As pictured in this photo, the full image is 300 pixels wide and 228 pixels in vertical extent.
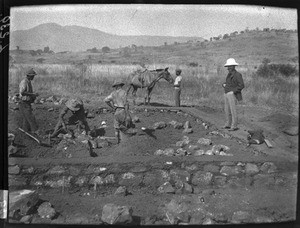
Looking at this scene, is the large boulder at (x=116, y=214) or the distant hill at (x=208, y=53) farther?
the distant hill at (x=208, y=53)

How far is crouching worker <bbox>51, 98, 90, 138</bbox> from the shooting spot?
6141 millimetres

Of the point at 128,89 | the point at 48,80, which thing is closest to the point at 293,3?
the point at 128,89

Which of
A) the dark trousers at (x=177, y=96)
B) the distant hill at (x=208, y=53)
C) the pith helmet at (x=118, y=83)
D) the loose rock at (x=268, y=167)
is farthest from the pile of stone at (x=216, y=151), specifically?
the pith helmet at (x=118, y=83)

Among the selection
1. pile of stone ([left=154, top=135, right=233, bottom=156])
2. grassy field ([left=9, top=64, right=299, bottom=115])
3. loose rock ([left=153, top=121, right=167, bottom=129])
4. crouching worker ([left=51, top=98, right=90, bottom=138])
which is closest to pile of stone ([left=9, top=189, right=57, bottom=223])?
crouching worker ([left=51, top=98, right=90, bottom=138])

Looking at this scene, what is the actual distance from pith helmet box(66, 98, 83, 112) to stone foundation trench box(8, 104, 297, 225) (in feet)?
2.23

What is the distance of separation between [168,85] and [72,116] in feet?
4.58

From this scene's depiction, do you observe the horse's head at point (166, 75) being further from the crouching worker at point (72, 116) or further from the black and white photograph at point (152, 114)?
the crouching worker at point (72, 116)

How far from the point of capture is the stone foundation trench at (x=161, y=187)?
5988 millimetres

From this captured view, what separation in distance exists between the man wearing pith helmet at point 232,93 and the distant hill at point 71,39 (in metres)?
0.62

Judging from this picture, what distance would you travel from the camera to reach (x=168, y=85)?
6227 mm

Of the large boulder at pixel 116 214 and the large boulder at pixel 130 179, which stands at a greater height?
the large boulder at pixel 130 179

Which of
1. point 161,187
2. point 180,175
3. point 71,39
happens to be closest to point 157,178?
point 161,187

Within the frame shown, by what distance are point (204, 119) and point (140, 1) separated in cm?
183

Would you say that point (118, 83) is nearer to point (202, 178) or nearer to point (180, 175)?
point (180, 175)
